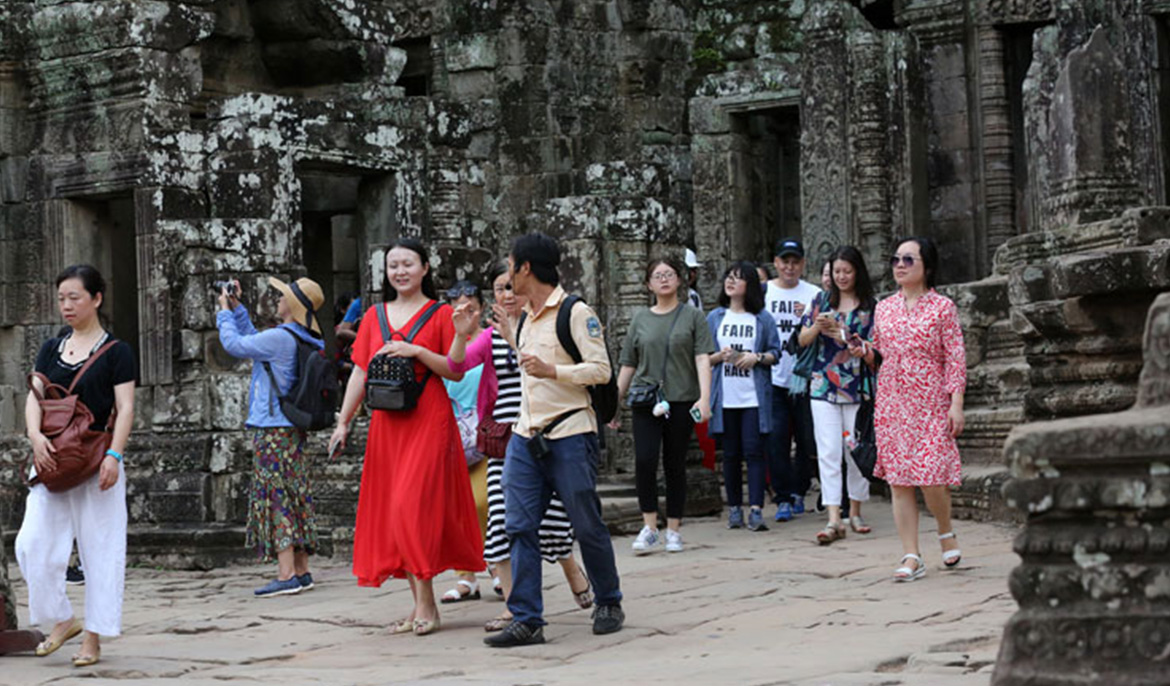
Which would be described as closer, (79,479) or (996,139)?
(79,479)

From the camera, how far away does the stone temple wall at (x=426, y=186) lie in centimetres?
1252

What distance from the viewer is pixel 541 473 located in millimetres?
8375

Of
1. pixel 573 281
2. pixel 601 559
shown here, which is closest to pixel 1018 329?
pixel 601 559

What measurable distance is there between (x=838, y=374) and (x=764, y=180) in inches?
442

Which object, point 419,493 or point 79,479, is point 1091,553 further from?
point 79,479

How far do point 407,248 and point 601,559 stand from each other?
1.76 m

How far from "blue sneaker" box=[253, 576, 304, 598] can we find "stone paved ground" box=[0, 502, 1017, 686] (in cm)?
12

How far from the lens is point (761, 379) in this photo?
12820mm

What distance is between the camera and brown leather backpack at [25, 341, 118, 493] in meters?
8.04

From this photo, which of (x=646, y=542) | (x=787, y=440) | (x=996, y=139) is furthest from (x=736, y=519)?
(x=996, y=139)

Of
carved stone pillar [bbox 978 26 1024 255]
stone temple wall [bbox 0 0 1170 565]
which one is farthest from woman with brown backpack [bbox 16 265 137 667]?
carved stone pillar [bbox 978 26 1024 255]

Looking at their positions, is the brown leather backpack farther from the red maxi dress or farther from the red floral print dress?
the red floral print dress

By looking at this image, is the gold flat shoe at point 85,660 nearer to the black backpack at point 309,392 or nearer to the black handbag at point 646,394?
the black backpack at point 309,392

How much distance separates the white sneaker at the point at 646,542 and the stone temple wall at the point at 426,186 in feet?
6.66
